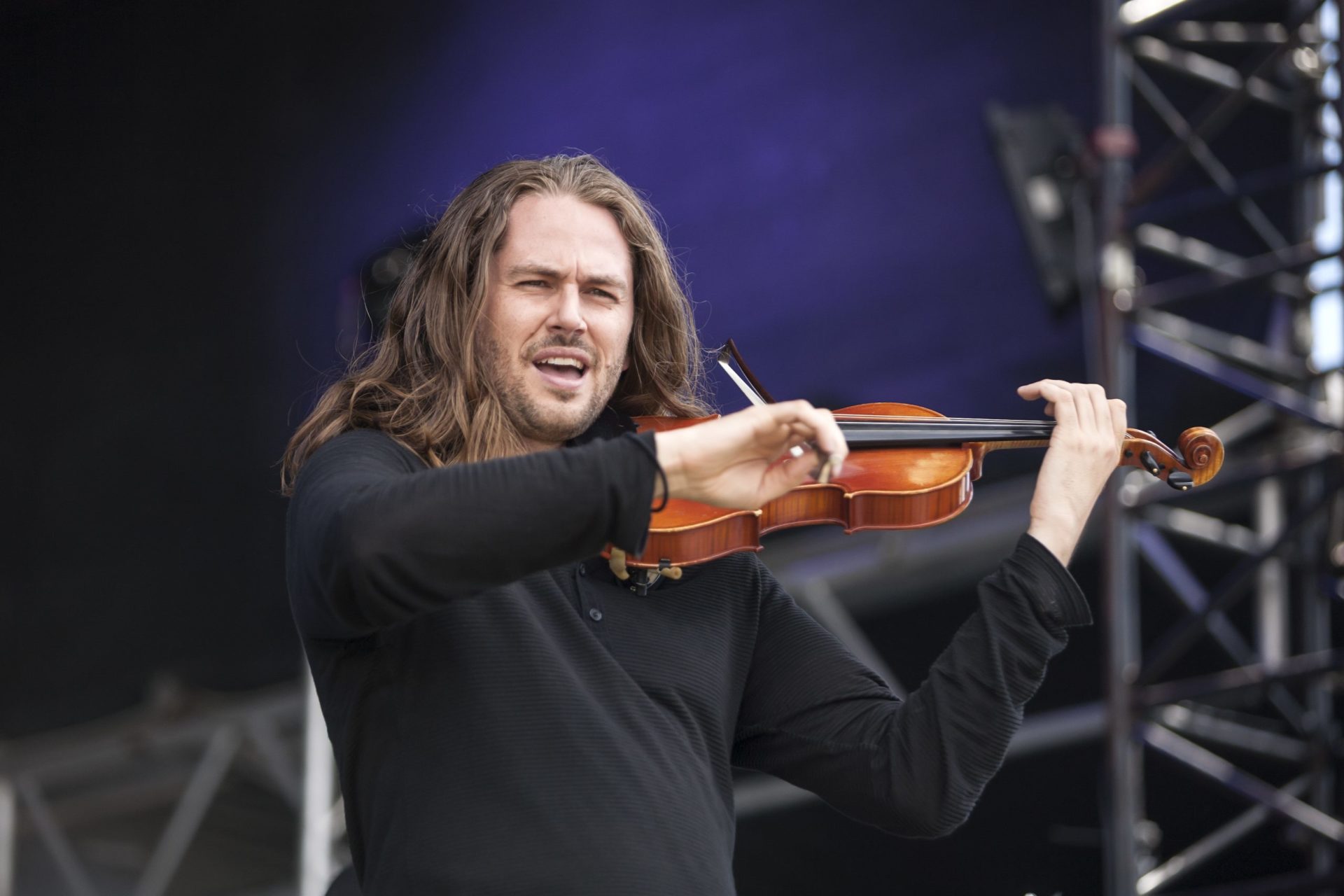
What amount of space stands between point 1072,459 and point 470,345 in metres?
0.86

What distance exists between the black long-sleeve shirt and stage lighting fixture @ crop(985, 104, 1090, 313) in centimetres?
358

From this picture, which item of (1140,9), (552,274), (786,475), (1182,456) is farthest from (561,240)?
(1140,9)

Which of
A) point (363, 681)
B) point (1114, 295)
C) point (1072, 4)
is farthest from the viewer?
point (1072, 4)

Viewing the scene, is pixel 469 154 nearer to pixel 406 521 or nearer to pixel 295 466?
pixel 295 466

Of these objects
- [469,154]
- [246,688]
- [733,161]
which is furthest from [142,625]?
[733,161]

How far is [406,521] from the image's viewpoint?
1525mm

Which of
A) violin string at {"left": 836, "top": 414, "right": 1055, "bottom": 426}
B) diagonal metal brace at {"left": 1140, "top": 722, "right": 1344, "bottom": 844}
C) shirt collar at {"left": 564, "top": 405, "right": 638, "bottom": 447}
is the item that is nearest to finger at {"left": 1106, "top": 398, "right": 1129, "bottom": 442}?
violin string at {"left": 836, "top": 414, "right": 1055, "bottom": 426}

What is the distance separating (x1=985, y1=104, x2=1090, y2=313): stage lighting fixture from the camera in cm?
531

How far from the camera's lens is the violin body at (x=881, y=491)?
76.2 inches

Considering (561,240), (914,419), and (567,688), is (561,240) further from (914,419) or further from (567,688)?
(567,688)

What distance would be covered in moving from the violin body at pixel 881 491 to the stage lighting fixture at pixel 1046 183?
3208mm

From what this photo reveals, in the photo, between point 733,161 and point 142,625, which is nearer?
point 733,161

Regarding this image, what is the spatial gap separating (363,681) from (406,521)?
328 mm


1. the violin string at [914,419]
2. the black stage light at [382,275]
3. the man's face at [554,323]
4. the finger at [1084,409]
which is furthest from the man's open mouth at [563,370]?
the black stage light at [382,275]
